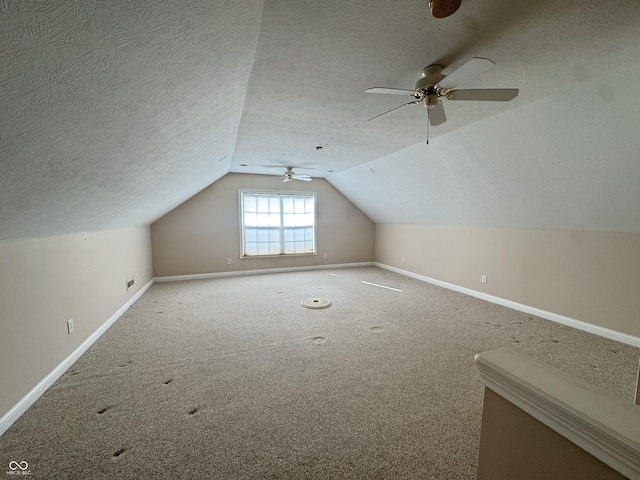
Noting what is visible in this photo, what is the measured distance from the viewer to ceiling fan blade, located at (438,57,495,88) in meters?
1.38

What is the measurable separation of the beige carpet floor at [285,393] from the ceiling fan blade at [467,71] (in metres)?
2.10

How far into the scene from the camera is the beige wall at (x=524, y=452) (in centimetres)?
56

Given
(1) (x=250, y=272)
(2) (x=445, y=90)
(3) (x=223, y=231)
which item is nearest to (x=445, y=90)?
(2) (x=445, y=90)

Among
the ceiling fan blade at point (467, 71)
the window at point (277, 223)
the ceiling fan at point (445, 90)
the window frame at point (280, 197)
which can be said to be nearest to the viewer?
the ceiling fan blade at point (467, 71)

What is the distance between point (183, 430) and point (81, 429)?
630mm

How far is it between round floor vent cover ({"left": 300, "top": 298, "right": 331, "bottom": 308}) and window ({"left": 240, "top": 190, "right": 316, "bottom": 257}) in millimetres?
2353

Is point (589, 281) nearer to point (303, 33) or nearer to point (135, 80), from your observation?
point (303, 33)

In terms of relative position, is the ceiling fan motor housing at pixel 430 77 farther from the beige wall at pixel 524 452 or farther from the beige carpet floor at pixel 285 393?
the beige carpet floor at pixel 285 393

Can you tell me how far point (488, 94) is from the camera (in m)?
1.69

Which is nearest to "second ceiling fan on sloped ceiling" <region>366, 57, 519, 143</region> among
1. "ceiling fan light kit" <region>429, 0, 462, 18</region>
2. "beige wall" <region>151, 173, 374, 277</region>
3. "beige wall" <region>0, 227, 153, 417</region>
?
"ceiling fan light kit" <region>429, 0, 462, 18</region>

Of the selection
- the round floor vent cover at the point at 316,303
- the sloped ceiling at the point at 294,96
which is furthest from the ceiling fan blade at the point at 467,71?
the round floor vent cover at the point at 316,303

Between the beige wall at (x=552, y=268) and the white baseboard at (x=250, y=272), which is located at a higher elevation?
the beige wall at (x=552, y=268)

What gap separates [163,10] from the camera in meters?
0.95

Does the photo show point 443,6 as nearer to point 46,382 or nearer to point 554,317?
point 46,382
